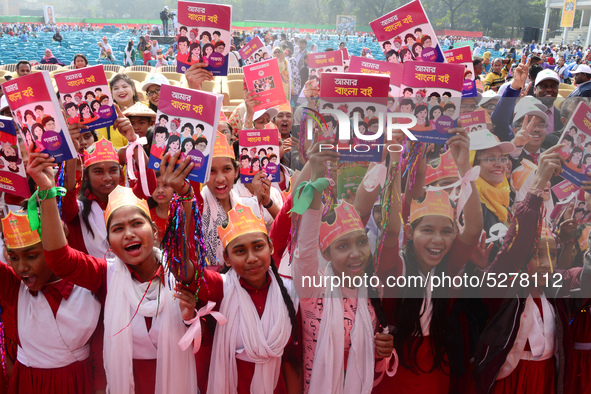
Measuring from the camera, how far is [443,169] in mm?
1858

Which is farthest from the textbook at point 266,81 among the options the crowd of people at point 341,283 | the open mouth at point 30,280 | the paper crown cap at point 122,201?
the open mouth at point 30,280

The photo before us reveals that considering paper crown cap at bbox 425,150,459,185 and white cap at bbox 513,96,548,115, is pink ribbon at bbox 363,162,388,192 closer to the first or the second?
paper crown cap at bbox 425,150,459,185

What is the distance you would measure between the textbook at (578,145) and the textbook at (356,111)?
2.36 ft

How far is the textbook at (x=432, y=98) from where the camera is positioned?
1812mm

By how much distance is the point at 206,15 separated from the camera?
247 cm

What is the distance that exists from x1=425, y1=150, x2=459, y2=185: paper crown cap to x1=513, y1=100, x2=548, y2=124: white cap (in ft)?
1.04

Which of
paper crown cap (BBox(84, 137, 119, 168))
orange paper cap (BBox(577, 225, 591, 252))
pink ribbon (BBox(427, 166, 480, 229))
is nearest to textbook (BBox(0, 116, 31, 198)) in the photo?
paper crown cap (BBox(84, 137, 119, 168))

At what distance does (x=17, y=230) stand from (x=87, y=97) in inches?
30.5

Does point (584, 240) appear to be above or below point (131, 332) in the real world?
above

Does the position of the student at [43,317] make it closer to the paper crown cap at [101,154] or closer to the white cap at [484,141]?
the paper crown cap at [101,154]

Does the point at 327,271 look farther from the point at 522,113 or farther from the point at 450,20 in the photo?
the point at 450,20

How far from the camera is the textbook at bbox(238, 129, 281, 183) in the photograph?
2910 millimetres

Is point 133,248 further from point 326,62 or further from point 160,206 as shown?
point 326,62

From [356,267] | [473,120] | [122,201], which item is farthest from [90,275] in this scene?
[473,120]
